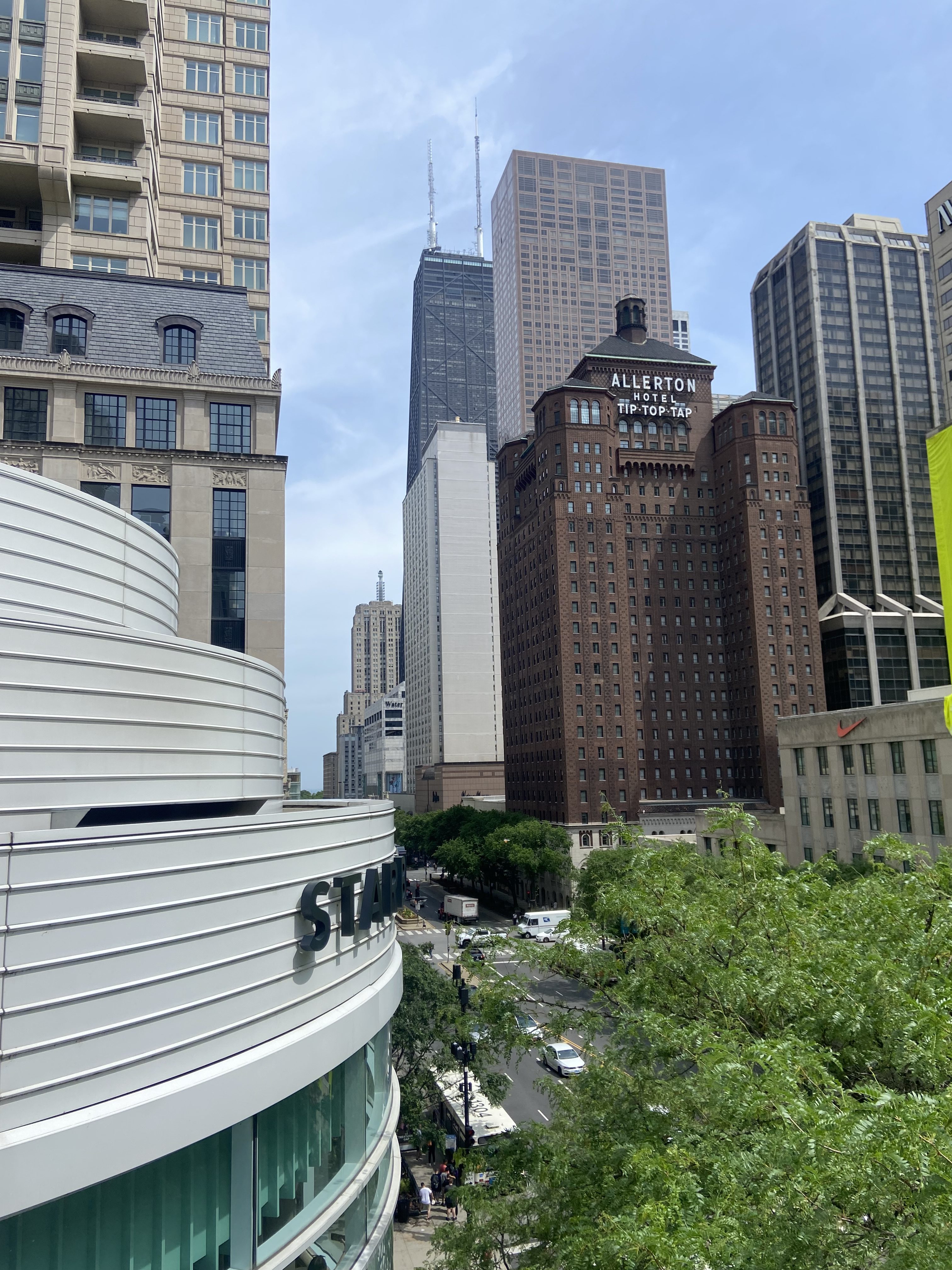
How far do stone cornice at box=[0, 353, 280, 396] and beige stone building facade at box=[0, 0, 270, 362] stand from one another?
9.41m

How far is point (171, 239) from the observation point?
46.8m

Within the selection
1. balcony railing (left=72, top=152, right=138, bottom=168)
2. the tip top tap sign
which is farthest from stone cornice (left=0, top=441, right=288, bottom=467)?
the tip top tap sign

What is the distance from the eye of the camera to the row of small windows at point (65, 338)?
3262 centimetres

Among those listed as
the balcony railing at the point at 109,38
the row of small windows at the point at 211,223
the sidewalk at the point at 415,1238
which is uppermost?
the balcony railing at the point at 109,38

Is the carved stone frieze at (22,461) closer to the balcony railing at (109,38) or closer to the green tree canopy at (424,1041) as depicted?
the green tree canopy at (424,1041)

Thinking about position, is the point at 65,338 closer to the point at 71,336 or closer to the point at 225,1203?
the point at 71,336

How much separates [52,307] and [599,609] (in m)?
82.9

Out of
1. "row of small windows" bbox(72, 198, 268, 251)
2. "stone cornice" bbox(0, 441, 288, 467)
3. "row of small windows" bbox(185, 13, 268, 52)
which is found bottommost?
"stone cornice" bbox(0, 441, 288, 467)

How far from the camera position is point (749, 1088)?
1070cm

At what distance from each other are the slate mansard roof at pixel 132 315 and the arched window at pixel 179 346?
260 mm

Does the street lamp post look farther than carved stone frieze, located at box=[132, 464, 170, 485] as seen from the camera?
No

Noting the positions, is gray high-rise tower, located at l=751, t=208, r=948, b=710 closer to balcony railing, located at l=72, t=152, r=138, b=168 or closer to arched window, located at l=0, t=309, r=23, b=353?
balcony railing, located at l=72, t=152, r=138, b=168

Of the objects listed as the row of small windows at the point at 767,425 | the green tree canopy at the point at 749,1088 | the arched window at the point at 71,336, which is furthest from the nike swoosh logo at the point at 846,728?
the row of small windows at the point at 767,425

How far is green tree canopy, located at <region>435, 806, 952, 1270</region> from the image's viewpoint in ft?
29.6
